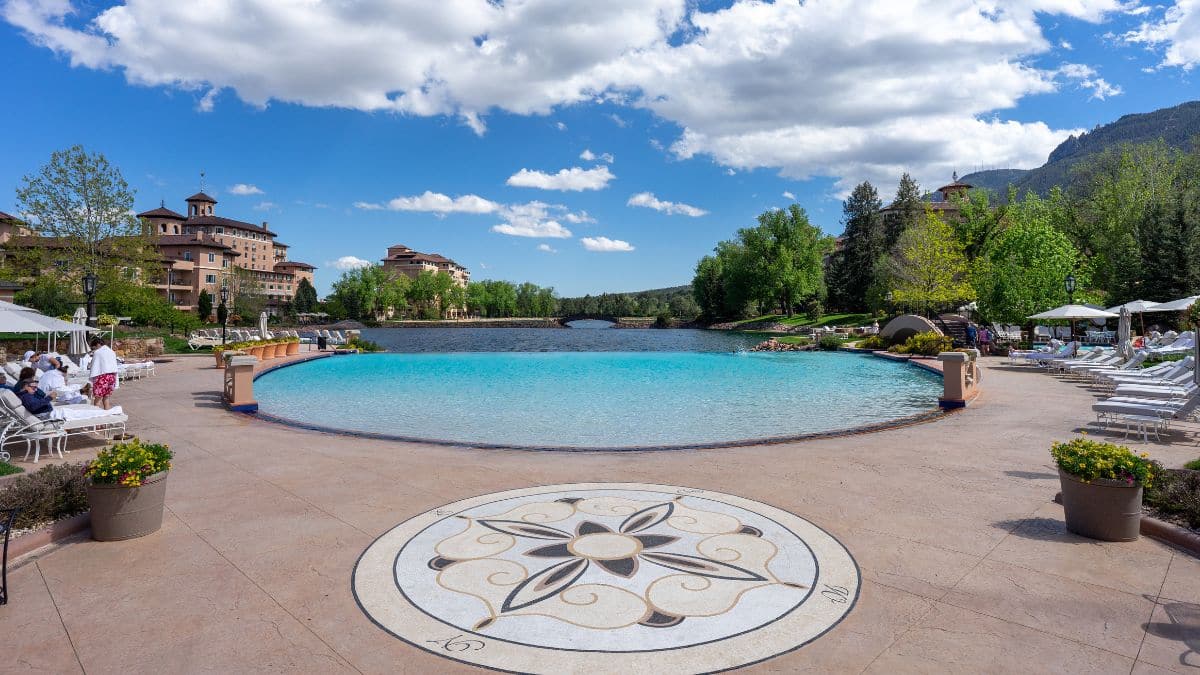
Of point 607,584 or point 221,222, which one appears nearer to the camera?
point 607,584

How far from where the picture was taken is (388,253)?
6983 inches

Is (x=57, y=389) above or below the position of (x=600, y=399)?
above

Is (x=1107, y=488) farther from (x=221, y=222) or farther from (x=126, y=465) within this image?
(x=221, y=222)

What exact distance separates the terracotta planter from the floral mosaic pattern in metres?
2.89

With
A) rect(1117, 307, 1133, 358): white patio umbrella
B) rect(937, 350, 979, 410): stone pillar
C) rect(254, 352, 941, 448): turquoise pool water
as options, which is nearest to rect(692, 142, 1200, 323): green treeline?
rect(1117, 307, 1133, 358): white patio umbrella

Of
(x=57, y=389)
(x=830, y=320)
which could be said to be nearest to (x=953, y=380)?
(x=57, y=389)

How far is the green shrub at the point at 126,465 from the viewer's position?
17.9 feet

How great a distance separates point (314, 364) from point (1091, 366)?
103ft

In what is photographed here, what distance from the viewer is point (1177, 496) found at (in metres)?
5.75

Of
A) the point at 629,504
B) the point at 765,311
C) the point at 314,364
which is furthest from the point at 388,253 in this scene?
the point at 629,504

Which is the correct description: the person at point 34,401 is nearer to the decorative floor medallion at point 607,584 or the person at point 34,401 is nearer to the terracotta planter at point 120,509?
the terracotta planter at point 120,509

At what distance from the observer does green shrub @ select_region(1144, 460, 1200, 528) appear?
18.0 ft

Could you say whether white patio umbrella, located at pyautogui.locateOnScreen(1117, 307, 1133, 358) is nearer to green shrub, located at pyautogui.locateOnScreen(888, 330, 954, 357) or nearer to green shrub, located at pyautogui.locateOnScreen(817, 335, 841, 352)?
green shrub, located at pyautogui.locateOnScreen(888, 330, 954, 357)

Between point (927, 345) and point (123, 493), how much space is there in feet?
94.8
